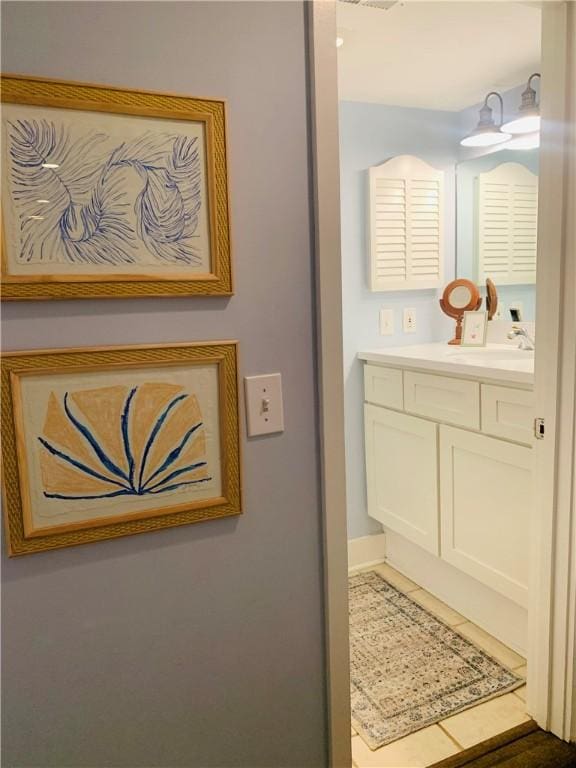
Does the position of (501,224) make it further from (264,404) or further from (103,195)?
(103,195)

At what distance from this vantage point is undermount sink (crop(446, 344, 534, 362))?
92.4 inches

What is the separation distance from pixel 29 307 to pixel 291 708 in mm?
926

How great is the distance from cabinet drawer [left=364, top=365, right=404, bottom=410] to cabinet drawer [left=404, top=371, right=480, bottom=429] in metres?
0.05

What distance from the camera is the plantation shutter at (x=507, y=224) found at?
2.59 metres

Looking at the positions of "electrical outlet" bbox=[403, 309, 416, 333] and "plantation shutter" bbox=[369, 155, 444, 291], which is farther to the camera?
"electrical outlet" bbox=[403, 309, 416, 333]

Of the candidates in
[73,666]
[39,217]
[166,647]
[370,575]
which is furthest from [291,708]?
[370,575]

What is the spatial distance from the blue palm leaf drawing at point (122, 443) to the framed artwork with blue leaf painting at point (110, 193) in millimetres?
179

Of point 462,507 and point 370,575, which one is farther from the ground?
point 462,507

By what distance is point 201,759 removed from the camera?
1.08m

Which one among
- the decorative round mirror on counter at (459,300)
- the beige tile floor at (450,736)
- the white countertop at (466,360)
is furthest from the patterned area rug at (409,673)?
the decorative round mirror on counter at (459,300)

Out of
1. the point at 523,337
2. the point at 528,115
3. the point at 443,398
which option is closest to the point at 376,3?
A: the point at 528,115

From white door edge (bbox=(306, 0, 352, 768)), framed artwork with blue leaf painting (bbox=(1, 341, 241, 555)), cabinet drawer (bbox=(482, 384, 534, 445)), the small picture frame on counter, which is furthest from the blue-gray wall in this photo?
framed artwork with blue leaf painting (bbox=(1, 341, 241, 555))

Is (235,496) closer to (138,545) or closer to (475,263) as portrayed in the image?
(138,545)

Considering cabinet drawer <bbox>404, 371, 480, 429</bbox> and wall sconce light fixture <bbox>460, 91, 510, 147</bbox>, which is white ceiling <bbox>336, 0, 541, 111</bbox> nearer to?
wall sconce light fixture <bbox>460, 91, 510, 147</bbox>
